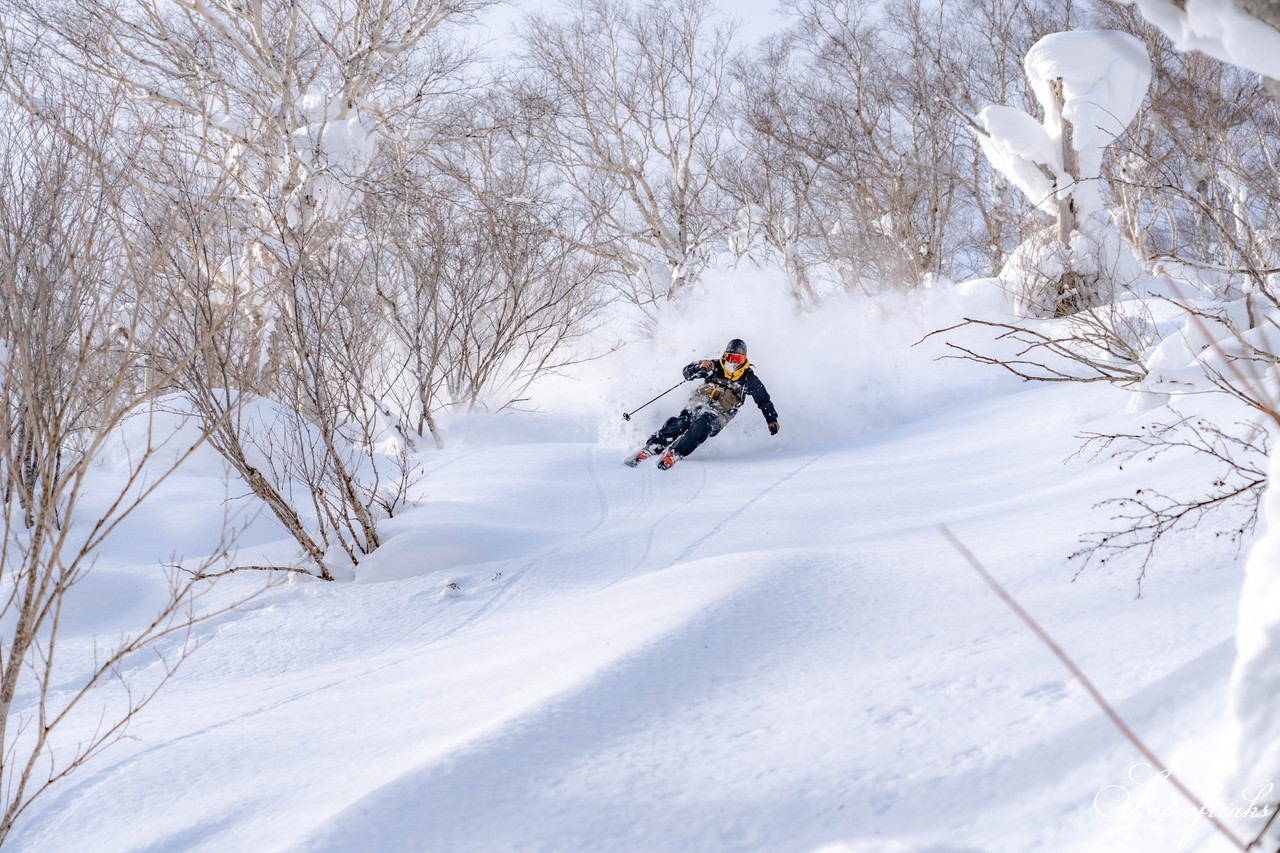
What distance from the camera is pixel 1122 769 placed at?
154 centimetres

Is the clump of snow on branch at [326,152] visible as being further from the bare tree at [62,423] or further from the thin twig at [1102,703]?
the thin twig at [1102,703]

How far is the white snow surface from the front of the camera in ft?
5.44

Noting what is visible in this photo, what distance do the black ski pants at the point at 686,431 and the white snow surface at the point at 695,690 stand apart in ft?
7.16

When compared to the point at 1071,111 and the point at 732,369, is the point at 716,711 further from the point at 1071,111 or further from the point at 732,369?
the point at 1071,111

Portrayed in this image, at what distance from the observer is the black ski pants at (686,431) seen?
768 centimetres

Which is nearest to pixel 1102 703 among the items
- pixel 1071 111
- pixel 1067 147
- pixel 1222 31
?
pixel 1222 31

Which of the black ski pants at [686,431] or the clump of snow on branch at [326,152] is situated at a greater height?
the clump of snow on branch at [326,152]

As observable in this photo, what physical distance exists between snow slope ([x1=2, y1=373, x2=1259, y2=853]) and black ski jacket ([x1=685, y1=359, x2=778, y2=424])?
3.46 meters

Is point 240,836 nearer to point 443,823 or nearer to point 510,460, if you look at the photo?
point 443,823

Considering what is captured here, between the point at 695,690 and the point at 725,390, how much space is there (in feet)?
18.7

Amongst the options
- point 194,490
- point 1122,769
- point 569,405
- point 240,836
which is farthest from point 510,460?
point 569,405

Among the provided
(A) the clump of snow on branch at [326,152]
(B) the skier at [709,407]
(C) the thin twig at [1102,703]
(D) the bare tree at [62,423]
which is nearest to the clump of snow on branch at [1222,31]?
(C) the thin twig at [1102,703]

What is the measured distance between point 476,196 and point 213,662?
28.1 feet

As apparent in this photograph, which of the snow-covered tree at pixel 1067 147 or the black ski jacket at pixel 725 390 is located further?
the snow-covered tree at pixel 1067 147
